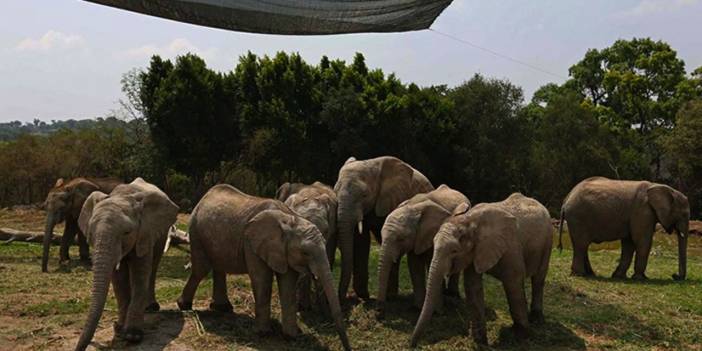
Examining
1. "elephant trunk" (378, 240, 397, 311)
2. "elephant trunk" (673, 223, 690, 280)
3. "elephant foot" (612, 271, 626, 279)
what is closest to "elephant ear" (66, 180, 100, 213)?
"elephant trunk" (378, 240, 397, 311)

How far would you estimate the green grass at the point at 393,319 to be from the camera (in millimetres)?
8469

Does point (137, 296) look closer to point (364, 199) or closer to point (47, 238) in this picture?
point (364, 199)

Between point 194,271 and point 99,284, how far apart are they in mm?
2503

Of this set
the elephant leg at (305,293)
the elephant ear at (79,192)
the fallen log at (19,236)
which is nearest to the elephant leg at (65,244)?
the elephant ear at (79,192)

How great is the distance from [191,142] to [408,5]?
21971mm

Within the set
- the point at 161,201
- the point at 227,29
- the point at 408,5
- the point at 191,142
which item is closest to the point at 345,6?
the point at 408,5

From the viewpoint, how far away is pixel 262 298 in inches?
337

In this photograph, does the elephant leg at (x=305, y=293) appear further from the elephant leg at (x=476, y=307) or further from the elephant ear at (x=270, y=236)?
the elephant leg at (x=476, y=307)

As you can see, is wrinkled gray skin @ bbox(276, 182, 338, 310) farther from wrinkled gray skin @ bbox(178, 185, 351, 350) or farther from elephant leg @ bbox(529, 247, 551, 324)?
elephant leg @ bbox(529, 247, 551, 324)

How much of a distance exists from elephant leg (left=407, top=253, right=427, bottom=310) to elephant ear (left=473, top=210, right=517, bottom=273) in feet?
5.57

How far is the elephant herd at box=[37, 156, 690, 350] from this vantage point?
8.04 meters

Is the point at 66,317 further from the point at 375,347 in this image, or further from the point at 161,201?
the point at 375,347

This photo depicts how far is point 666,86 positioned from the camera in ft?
156

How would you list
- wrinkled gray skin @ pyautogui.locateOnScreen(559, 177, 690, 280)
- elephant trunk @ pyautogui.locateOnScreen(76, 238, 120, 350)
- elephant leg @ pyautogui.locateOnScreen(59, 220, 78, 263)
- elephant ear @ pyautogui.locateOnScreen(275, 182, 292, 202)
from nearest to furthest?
elephant trunk @ pyautogui.locateOnScreen(76, 238, 120, 350), elephant ear @ pyautogui.locateOnScreen(275, 182, 292, 202), wrinkled gray skin @ pyautogui.locateOnScreen(559, 177, 690, 280), elephant leg @ pyautogui.locateOnScreen(59, 220, 78, 263)
